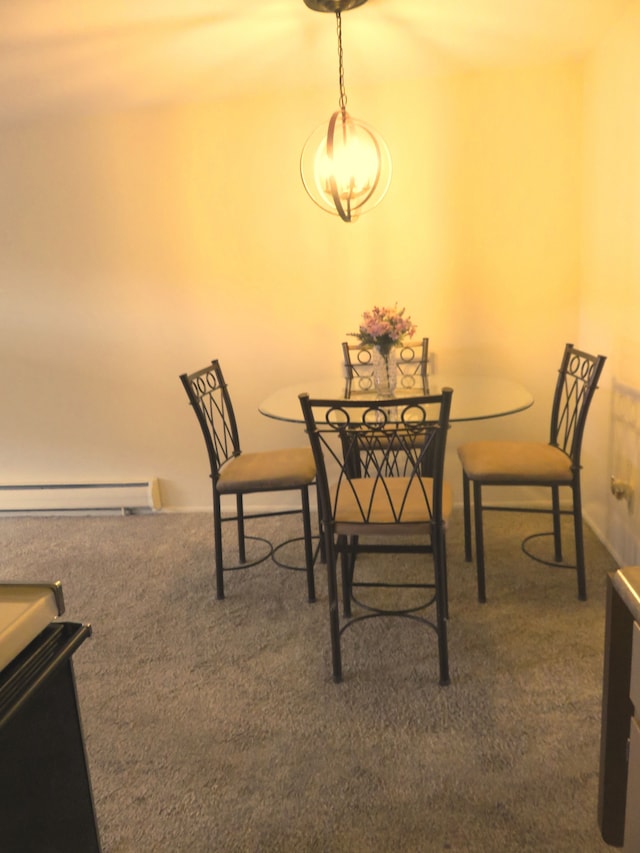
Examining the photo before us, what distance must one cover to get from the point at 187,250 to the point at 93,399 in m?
1.05

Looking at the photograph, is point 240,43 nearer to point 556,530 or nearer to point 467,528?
point 467,528

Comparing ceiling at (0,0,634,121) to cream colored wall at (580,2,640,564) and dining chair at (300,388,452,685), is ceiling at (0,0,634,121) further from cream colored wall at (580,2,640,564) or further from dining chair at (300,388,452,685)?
dining chair at (300,388,452,685)

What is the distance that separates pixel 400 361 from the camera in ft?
11.2

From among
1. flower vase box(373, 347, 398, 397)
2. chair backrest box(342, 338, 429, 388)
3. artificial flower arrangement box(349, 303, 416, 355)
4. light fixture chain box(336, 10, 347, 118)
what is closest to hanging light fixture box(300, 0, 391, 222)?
light fixture chain box(336, 10, 347, 118)

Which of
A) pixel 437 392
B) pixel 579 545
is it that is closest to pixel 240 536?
pixel 437 392

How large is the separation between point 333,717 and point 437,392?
1409 mm

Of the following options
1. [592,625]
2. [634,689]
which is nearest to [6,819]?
[634,689]

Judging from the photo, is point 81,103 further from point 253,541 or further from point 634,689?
point 634,689

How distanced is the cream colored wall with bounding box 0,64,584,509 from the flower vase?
84 centimetres

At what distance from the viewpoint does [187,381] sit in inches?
102

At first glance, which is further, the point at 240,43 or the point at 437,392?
the point at 437,392

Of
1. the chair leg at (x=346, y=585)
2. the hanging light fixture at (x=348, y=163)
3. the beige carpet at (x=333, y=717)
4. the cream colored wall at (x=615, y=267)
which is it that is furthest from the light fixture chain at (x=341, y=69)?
the beige carpet at (x=333, y=717)

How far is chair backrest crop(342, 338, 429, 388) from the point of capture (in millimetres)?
3225

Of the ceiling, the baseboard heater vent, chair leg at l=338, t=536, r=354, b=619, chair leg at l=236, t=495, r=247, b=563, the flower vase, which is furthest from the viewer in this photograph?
the baseboard heater vent
